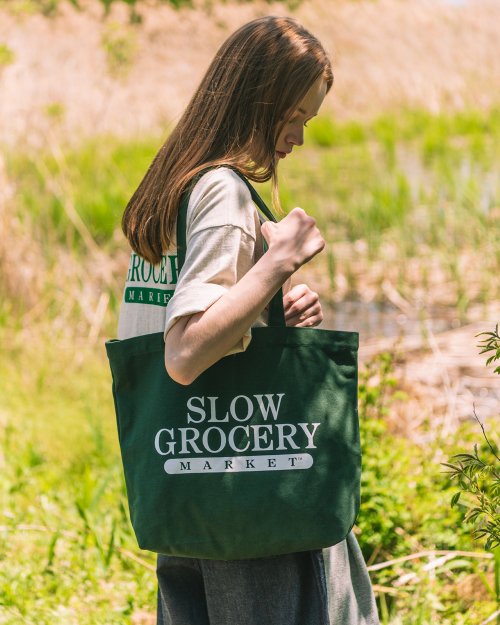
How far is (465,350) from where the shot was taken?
14.9ft

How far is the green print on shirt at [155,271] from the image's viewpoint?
1658mm

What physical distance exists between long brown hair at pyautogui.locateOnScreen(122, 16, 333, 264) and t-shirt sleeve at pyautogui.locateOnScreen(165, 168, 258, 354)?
0.22 feet

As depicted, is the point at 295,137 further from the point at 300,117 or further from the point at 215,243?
the point at 215,243

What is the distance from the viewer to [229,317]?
1466 mm

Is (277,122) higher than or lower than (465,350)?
higher

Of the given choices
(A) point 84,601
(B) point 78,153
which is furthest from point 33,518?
(B) point 78,153

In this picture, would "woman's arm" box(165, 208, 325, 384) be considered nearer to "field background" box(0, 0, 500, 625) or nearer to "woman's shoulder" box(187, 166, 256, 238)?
"woman's shoulder" box(187, 166, 256, 238)

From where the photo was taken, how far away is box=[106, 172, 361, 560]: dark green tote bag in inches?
60.7

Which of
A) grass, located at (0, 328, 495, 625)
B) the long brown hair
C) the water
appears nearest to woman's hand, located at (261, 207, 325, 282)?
the long brown hair

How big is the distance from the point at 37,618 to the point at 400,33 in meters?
14.3

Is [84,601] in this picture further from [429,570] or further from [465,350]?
[465,350]

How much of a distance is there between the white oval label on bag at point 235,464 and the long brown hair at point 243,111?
367mm

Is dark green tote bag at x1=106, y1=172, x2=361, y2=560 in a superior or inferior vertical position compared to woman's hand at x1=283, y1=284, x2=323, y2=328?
inferior

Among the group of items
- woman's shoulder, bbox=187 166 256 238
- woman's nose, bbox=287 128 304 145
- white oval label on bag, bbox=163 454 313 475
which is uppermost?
woman's nose, bbox=287 128 304 145
